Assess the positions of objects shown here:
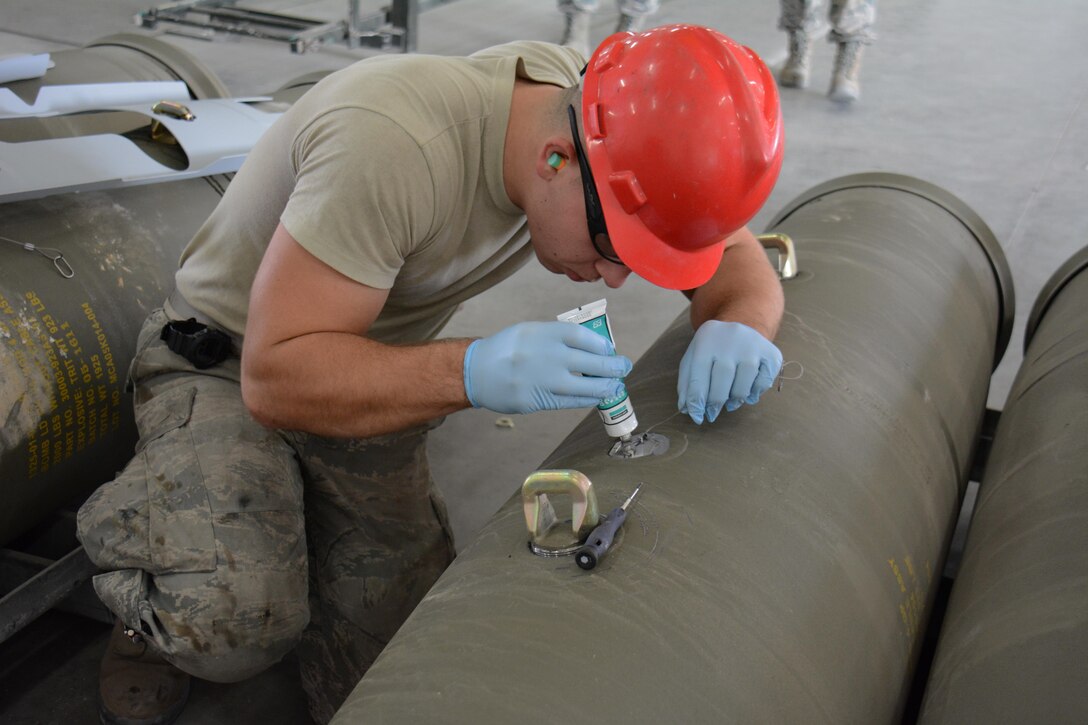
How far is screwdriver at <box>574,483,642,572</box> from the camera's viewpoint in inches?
38.8

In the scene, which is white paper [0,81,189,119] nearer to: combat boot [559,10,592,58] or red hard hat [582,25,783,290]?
red hard hat [582,25,783,290]

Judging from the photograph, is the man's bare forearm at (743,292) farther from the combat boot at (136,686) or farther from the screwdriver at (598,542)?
the combat boot at (136,686)

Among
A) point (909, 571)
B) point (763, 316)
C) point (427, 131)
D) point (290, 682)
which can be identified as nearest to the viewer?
point (909, 571)

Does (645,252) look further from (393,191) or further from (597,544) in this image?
(597,544)

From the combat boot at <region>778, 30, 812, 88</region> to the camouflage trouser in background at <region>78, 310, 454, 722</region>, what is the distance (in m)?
4.03

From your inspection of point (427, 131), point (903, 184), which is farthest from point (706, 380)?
point (903, 184)

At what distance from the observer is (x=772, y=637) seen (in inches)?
38.5

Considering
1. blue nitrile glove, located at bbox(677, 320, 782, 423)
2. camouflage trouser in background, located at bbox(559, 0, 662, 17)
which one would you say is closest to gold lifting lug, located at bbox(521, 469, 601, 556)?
blue nitrile glove, located at bbox(677, 320, 782, 423)

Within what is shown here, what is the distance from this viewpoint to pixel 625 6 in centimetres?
500

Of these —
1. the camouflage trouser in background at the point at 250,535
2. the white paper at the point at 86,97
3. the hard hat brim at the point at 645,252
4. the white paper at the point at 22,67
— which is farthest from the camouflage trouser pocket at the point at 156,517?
the white paper at the point at 22,67

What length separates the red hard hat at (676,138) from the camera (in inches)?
47.2

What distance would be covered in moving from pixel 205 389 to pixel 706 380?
32.5 inches

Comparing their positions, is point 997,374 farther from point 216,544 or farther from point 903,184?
point 216,544

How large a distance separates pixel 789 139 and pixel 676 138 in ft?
11.2
